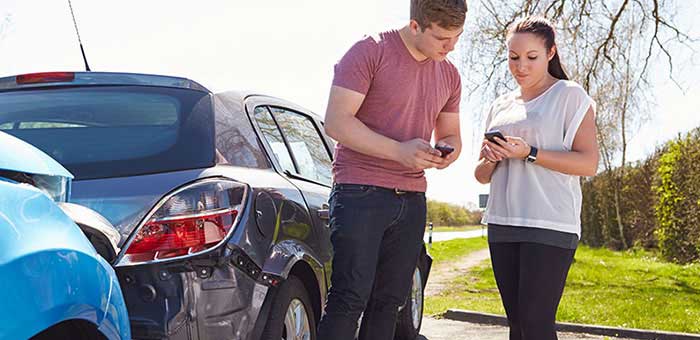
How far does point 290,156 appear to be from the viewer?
504cm

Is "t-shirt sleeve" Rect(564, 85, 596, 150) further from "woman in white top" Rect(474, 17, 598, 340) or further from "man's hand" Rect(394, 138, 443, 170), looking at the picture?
"man's hand" Rect(394, 138, 443, 170)

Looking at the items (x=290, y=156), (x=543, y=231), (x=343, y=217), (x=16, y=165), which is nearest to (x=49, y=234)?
(x=16, y=165)

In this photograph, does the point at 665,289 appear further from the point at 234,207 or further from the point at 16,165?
the point at 16,165

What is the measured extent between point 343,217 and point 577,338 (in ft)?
18.5

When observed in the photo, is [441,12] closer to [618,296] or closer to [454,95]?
[454,95]

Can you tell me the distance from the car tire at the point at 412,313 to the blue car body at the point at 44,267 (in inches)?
171

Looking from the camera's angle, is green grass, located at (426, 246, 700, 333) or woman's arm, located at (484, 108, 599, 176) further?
green grass, located at (426, 246, 700, 333)

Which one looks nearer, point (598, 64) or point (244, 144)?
point (244, 144)

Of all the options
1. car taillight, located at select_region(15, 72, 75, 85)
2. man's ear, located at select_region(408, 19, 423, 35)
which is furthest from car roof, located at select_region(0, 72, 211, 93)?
man's ear, located at select_region(408, 19, 423, 35)

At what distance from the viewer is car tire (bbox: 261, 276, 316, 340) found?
409 centimetres

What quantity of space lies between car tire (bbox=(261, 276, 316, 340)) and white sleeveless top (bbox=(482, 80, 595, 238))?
96 centimetres

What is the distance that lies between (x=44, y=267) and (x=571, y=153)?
8.65 ft

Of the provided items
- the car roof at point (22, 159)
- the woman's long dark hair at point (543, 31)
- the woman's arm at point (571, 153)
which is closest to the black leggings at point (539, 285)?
the woman's arm at point (571, 153)

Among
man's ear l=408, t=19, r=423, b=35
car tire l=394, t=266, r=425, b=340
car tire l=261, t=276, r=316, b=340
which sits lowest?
car tire l=394, t=266, r=425, b=340
